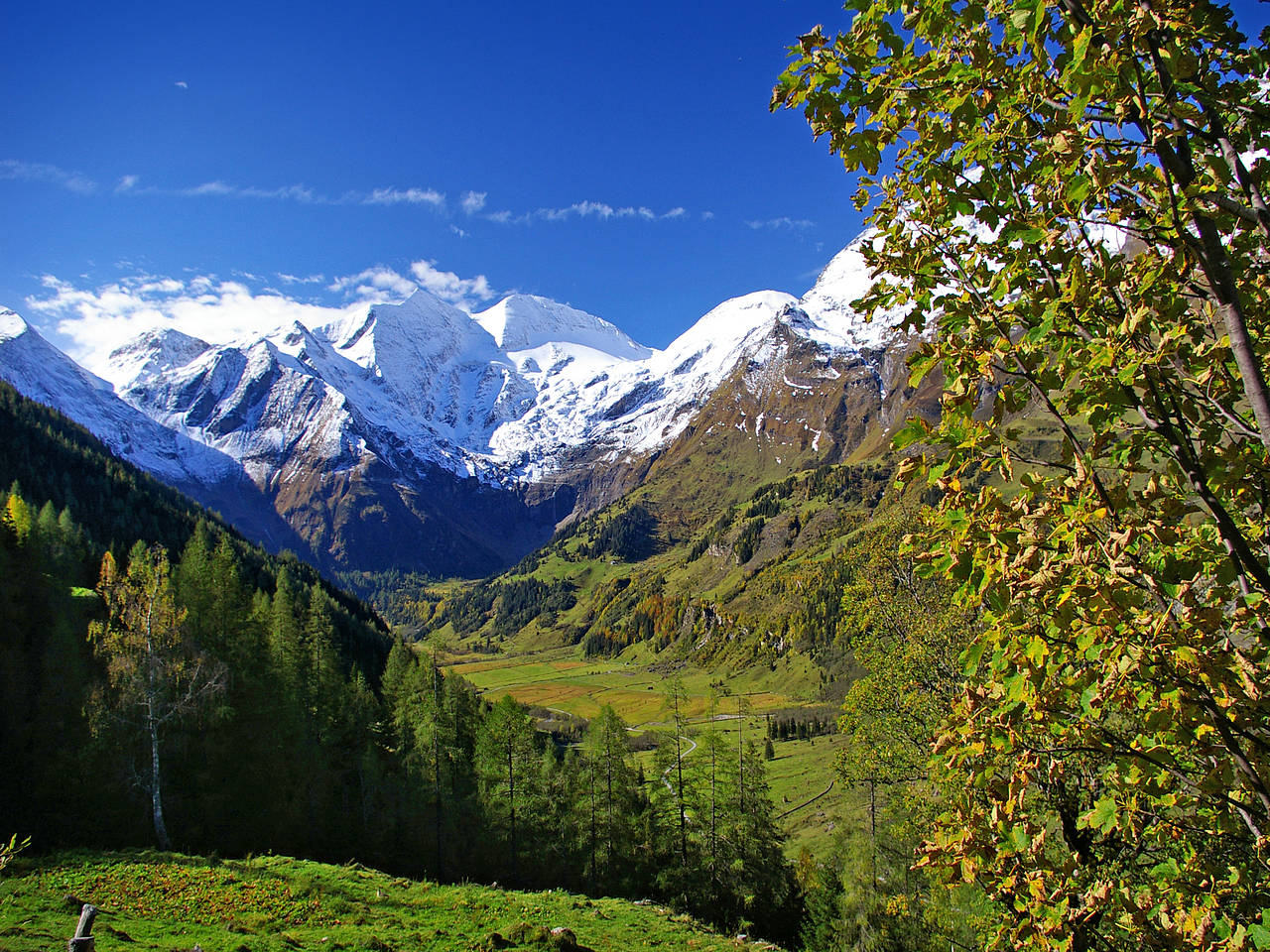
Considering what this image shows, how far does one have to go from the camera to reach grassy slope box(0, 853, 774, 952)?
762 inches

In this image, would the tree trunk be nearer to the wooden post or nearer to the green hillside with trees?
the green hillside with trees

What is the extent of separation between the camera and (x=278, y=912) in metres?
22.9

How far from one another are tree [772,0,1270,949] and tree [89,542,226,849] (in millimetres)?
39955

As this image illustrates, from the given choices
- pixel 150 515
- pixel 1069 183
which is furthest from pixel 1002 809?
pixel 150 515

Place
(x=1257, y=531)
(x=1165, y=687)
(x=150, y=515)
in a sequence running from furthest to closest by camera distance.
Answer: (x=150, y=515) → (x=1257, y=531) → (x=1165, y=687)

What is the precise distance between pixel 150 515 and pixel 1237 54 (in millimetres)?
184973

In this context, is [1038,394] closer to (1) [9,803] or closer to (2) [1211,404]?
(2) [1211,404]

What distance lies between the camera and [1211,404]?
13.9 feet

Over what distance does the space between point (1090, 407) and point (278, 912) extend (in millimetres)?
29182

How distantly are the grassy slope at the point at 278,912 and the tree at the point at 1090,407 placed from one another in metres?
23.0

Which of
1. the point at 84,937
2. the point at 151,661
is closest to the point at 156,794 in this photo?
the point at 151,661

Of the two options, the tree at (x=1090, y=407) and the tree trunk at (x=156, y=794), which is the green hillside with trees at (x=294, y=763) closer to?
the tree trunk at (x=156, y=794)

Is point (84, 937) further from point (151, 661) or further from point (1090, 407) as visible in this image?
point (151, 661)

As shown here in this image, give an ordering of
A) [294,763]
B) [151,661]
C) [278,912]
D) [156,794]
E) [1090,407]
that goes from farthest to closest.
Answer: [294,763], [151,661], [156,794], [278,912], [1090,407]
